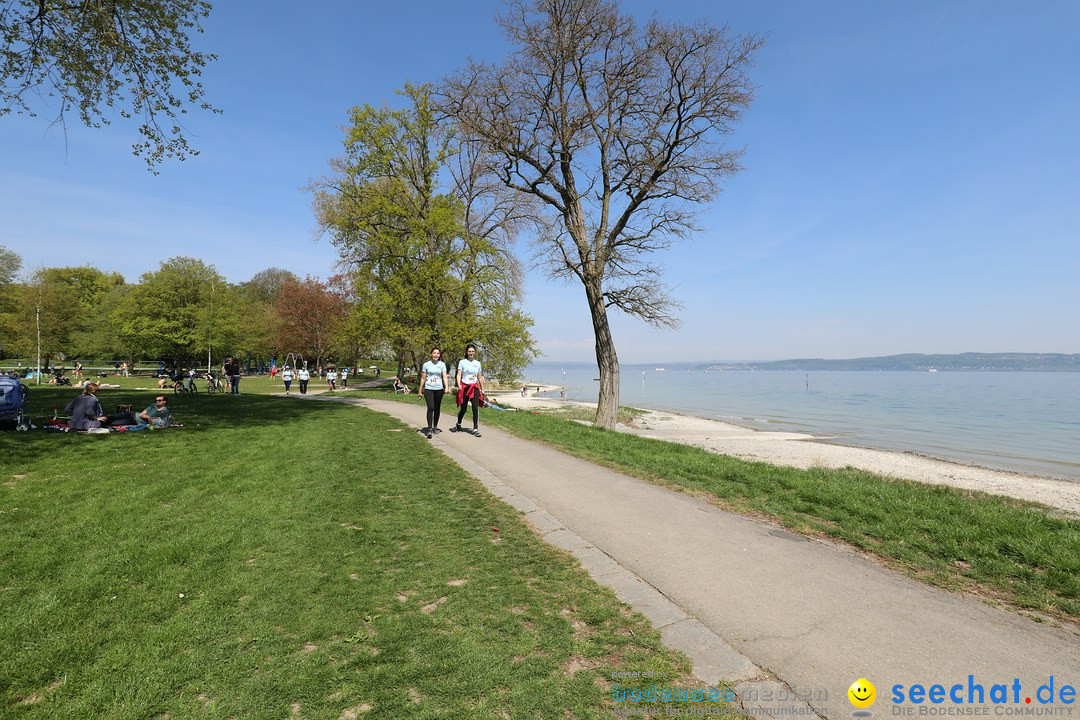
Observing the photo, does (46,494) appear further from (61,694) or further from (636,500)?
(636,500)

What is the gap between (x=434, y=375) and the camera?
1095 cm

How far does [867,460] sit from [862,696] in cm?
1700

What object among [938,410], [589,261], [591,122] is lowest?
[938,410]

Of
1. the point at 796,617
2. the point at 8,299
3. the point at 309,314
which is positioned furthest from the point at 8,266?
the point at 796,617

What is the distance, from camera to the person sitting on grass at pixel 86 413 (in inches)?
395

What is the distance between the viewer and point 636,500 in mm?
6402

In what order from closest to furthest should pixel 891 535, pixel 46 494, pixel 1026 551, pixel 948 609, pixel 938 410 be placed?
pixel 948 609 → pixel 1026 551 → pixel 891 535 → pixel 46 494 → pixel 938 410

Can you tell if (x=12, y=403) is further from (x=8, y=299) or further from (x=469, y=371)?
(x=8, y=299)

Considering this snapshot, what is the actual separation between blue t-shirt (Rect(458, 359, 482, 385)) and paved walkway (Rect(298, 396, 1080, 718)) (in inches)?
227

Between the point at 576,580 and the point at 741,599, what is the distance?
Answer: 1265mm

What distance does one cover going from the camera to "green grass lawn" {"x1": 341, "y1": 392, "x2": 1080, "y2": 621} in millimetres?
3895

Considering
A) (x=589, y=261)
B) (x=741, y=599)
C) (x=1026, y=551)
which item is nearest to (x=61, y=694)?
(x=741, y=599)

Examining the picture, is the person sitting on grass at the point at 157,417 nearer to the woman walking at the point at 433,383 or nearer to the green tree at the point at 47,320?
the woman walking at the point at 433,383

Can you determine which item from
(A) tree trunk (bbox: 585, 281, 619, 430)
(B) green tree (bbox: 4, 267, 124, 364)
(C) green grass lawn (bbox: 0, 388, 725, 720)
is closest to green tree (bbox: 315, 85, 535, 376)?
(A) tree trunk (bbox: 585, 281, 619, 430)
